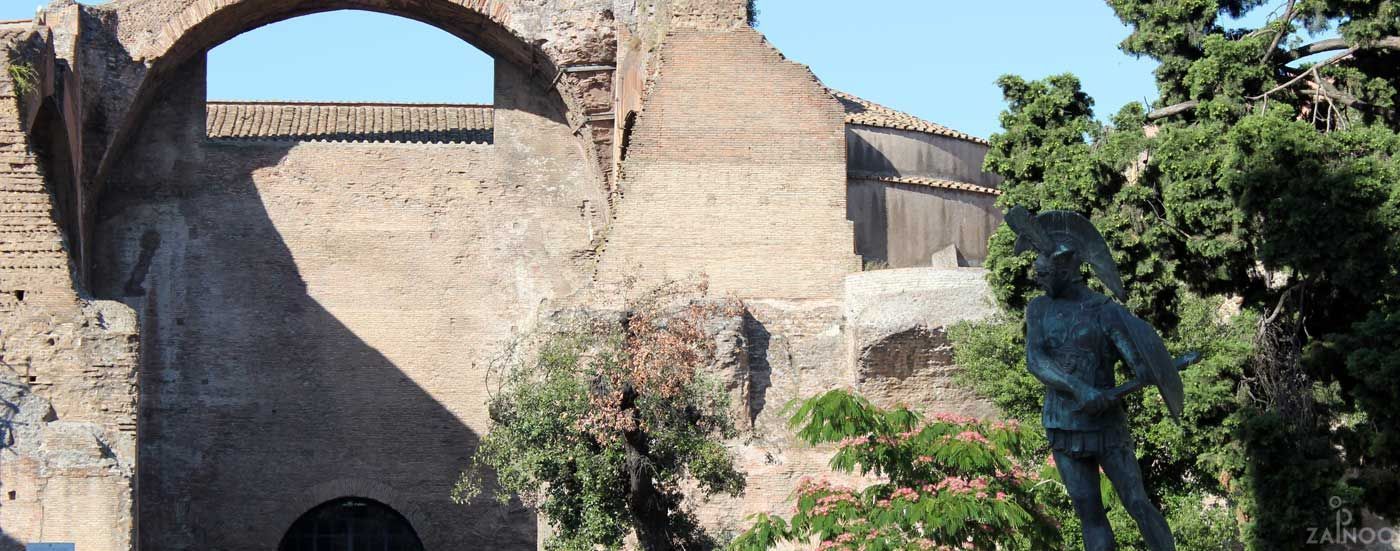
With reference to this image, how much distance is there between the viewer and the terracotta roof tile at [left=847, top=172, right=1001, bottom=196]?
20891mm

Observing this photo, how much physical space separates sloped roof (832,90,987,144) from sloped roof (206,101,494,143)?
12.9 feet

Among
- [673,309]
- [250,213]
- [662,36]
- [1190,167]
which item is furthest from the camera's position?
[250,213]

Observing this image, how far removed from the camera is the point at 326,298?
21484 millimetres

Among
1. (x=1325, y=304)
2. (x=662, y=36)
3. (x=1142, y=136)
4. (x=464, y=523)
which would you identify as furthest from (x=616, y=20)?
(x=1325, y=304)

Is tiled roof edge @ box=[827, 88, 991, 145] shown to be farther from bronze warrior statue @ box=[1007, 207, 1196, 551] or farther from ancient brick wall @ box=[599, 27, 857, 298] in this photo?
bronze warrior statue @ box=[1007, 207, 1196, 551]

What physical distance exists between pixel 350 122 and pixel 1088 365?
16530 mm

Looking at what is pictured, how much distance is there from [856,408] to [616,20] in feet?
28.9

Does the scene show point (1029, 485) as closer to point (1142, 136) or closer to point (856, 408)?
point (856, 408)

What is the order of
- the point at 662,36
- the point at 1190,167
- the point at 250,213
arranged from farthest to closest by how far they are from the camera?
the point at 250,213 → the point at 662,36 → the point at 1190,167

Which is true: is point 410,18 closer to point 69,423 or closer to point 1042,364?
point 69,423

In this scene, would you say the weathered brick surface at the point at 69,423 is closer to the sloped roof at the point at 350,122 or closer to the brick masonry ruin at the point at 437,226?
the brick masonry ruin at the point at 437,226

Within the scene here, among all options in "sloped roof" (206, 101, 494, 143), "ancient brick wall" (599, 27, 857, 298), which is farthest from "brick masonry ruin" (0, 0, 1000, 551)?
"sloped roof" (206, 101, 494, 143)

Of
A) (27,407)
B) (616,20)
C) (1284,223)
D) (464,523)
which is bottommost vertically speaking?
(464,523)

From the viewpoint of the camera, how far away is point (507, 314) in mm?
21562
